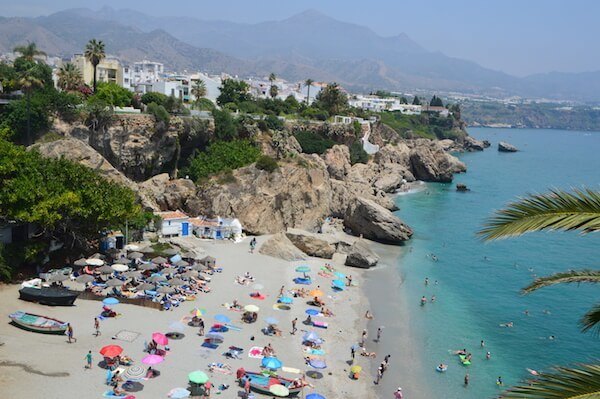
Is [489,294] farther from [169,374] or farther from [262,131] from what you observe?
[262,131]

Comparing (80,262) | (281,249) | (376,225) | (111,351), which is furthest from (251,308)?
(376,225)

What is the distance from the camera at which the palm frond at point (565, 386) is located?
434cm

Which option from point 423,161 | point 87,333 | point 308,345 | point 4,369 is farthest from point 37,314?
point 423,161

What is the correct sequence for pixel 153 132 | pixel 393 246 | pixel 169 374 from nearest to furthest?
pixel 169 374, pixel 393 246, pixel 153 132

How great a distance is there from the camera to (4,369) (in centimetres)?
1947

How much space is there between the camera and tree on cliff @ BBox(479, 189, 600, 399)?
14.5 ft

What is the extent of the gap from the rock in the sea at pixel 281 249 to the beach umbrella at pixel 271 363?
16147mm

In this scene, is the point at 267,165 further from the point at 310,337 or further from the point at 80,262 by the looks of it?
the point at 310,337

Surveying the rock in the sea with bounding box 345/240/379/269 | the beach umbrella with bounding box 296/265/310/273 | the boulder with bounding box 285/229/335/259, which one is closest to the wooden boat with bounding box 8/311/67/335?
the beach umbrella with bounding box 296/265/310/273

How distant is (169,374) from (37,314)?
7.60m

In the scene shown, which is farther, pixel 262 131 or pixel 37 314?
pixel 262 131

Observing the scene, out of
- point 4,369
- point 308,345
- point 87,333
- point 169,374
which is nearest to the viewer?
point 4,369

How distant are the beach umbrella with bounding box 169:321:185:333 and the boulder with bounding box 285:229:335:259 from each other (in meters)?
17.3

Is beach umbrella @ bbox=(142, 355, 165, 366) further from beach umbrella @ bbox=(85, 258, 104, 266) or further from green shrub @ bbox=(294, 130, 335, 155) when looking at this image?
green shrub @ bbox=(294, 130, 335, 155)
